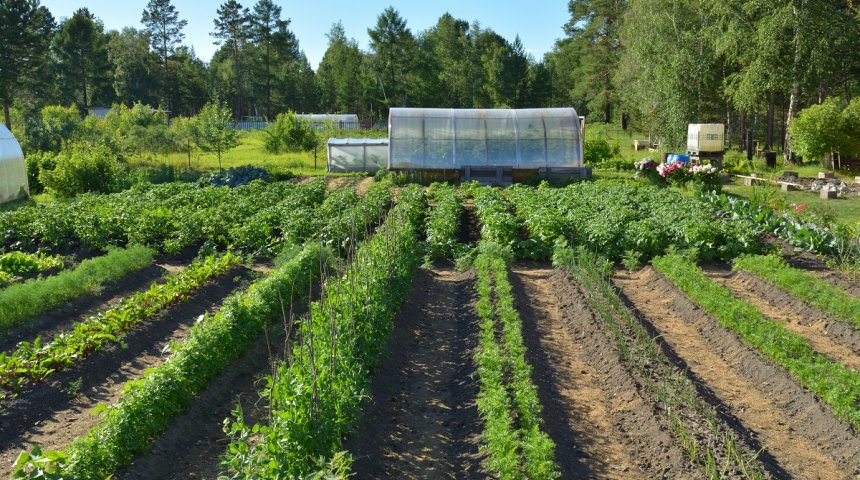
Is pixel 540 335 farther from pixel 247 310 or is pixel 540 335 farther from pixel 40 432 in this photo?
pixel 40 432

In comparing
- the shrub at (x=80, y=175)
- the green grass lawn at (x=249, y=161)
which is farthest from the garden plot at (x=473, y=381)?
the green grass lawn at (x=249, y=161)

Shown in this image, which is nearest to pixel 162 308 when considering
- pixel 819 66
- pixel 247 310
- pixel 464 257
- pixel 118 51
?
pixel 247 310

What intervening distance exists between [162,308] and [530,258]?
7.17m

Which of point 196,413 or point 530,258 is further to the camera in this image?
point 530,258

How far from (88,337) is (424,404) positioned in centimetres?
440

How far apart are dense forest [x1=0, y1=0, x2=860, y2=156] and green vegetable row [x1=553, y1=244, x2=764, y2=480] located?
2384 centimetres

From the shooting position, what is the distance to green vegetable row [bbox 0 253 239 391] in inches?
300

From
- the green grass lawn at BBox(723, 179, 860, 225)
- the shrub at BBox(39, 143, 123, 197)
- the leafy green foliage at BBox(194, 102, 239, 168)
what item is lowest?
the green grass lawn at BBox(723, 179, 860, 225)

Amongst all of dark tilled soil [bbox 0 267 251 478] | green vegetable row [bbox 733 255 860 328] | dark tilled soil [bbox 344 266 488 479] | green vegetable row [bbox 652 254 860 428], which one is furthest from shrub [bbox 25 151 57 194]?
green vegetable row [bbox 733 255 860 328]

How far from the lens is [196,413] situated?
22.5 ft

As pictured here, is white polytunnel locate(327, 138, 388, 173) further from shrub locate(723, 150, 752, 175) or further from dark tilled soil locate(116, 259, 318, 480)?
dark tilled soil locate(116, 259, 318, 480)

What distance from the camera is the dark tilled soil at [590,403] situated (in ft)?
19.2

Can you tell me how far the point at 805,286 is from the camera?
416 inches

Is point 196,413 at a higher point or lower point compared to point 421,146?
lower
